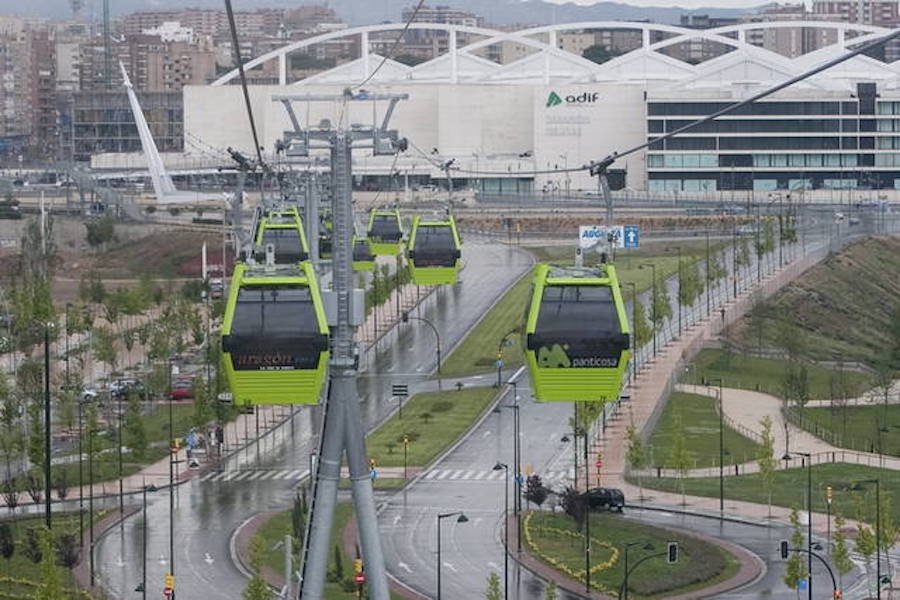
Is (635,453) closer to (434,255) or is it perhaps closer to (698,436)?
(434,255)

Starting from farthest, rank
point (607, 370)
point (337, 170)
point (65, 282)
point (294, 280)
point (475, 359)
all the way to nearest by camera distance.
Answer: point (65, 282) → point (475, 359) → point (607, 370) → point (294, 280) → point (337, 170)

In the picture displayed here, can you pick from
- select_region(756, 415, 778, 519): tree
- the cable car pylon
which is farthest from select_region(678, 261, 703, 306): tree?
the cable car pylon

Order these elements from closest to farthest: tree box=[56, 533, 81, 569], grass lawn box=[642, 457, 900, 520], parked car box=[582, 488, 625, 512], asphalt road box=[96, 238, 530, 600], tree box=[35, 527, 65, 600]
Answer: tree box=[35, 527, 65, 600] → asphalt road box=[96, 238, 530, 600] → tree box=[56, 533, 81, 569] → parked car box=[582, 488, 625, 512] → grass lawn box=[642, 457, 900, 520]

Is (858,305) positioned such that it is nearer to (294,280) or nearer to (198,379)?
(198,379)

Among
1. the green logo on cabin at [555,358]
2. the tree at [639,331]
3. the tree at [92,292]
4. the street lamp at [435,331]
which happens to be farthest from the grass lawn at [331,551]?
the tree at [92,292]

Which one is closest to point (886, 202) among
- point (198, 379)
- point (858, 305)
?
point (858, 305)

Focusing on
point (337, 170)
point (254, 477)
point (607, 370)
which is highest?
point (337, 170)

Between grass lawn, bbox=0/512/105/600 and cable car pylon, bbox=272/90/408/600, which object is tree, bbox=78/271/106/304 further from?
cable car pylon, bbox=272/90/408/600
